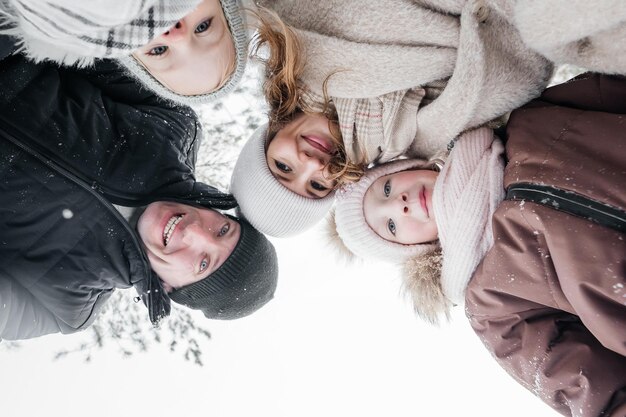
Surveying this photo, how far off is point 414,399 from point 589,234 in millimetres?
6082

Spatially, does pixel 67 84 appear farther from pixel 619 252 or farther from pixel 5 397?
pixel 5 397

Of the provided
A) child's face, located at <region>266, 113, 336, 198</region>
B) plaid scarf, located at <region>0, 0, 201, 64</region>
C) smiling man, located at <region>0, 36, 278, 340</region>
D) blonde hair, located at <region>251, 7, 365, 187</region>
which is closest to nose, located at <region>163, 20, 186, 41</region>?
plaid scarf, located at <region>0, 0, 201, 64</region>

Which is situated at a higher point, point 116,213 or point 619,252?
point 619,252

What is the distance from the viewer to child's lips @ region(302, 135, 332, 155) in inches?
94.3

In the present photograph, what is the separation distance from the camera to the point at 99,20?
1.34 metres

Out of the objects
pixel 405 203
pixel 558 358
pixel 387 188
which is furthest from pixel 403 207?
pixel 558 358

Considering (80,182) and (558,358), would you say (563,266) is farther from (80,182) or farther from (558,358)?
(80,182)

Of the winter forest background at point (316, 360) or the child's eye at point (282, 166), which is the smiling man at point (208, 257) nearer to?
the child's eye at point (282, 166)

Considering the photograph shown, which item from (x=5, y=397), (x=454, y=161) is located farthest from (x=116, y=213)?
(x=5, y=397)

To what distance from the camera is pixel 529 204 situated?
1621 millimetres

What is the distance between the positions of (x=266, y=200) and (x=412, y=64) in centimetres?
101

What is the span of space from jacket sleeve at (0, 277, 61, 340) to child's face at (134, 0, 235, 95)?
1165 millimetres

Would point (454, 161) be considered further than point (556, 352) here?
Yes

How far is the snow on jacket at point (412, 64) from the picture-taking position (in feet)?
6.24
